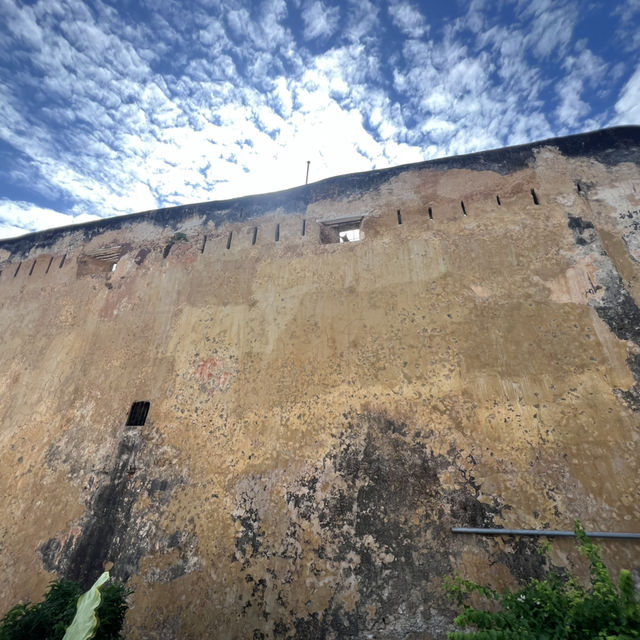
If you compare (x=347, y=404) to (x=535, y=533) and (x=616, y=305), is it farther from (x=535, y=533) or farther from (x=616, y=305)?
(x=616, y=305)

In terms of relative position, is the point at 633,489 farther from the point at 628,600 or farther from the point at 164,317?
the point at 164,317

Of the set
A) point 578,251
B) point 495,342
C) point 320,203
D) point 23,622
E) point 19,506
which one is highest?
point 320,203

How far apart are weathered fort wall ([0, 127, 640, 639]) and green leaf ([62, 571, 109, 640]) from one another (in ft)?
8.49

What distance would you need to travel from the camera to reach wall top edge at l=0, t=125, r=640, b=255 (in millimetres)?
4715

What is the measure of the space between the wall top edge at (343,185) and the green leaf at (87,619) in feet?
16.7

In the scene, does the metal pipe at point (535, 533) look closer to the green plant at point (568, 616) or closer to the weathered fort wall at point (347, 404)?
the weathered fort wall at point (347, 404)

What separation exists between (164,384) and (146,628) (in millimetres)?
2631

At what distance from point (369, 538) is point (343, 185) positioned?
15.2 ft

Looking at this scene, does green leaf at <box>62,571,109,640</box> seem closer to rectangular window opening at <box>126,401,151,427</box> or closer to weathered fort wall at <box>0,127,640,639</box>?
weathered fort wall at <box>0,127,640,639</box>

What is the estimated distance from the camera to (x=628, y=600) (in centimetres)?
168

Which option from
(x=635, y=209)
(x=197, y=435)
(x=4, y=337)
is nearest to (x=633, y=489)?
(x=635, y=209)

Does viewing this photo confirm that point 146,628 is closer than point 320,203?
Yes

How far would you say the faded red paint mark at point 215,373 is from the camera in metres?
4.78

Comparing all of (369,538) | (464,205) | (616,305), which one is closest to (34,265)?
(369,538)
